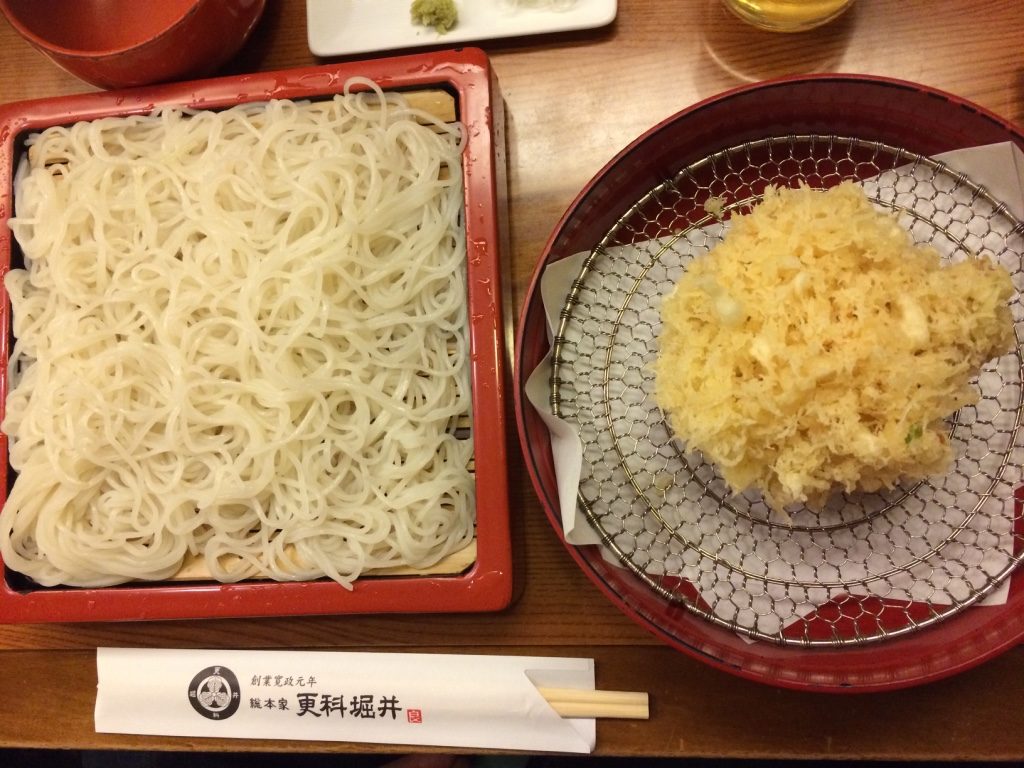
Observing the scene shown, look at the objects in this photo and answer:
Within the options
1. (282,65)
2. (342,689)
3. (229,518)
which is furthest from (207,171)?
(342,689)

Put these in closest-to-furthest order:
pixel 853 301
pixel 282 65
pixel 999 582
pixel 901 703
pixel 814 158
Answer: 1. pixel 853 301
2. pixel 999 582
3. pixel 901 703
4. pixel 814 158
5. pixel 282 65

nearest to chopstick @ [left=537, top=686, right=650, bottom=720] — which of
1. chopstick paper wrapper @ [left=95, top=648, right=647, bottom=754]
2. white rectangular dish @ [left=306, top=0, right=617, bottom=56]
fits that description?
chopstick paper wrapper @ [left=95, top=648, right=647, bottom=754]

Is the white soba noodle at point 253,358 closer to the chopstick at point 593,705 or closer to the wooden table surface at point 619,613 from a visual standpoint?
the wooden table surface at point 619,613

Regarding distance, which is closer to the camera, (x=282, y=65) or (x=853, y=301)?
(x=853, y=301)

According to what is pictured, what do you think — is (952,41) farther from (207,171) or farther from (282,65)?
(207,171)

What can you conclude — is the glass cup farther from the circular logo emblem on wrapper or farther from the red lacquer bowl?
the circular logo emblem on wrapper

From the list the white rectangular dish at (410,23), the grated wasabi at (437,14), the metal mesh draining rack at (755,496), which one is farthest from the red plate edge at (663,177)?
the grated wasabi at (437,14)
